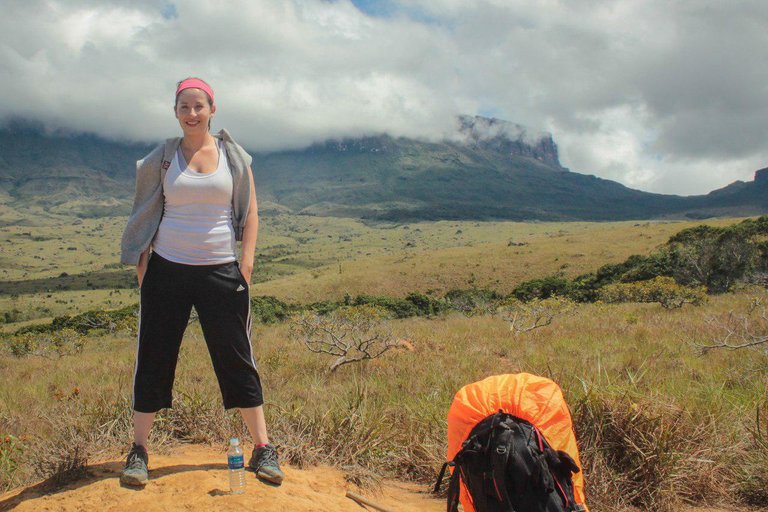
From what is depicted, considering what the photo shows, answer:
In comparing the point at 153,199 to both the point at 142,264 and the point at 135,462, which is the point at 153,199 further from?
the point at 135,462

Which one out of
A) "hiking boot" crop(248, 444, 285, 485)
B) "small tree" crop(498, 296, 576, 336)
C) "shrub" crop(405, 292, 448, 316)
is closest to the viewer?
"hiking boot" crop(248, 444, 285, 485)

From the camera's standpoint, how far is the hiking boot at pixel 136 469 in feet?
9.06

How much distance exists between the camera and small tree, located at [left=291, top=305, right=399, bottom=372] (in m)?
8.14

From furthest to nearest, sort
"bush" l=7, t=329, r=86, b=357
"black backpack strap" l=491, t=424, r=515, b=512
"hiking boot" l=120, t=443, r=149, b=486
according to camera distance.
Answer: "bush" l=7, t=329, r=86, b=357 → "hiking boot" l=120, t=443, r=149, b=486 → "black backpack strap" l=491, t=424, r=515, b=512

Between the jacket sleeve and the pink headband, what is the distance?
14.3 inches

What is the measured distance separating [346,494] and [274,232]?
164 meters

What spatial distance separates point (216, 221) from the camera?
3.08 m

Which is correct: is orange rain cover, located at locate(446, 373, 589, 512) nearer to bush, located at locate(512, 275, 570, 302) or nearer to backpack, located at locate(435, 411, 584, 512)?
backpack, located at locate(435, 411, 584, 512)

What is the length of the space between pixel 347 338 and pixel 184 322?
643 centimetres

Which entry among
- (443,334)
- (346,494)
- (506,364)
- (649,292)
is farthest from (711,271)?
(346,494)

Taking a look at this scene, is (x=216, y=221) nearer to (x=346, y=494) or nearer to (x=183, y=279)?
(x=183, y=279)

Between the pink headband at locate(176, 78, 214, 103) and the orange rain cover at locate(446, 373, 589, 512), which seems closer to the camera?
the orange rain cover at locate(446, 373, 589, 512)

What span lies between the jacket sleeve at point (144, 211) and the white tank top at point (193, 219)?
5 cm

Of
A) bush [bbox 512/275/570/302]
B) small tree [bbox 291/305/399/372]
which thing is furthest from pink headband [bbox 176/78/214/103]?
bush [bbox 512/275/570/302]
